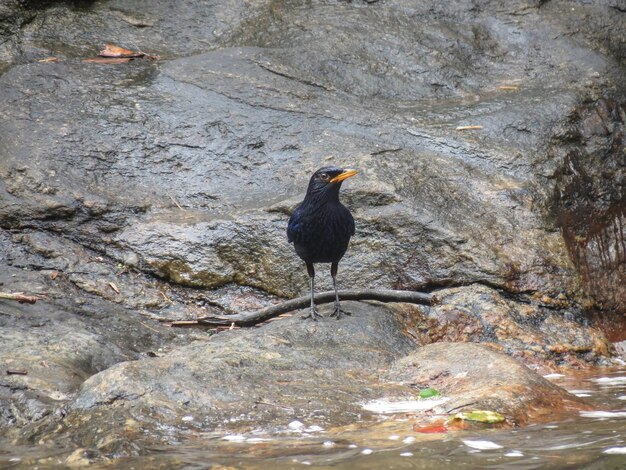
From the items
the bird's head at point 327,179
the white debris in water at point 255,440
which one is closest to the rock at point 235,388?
the white debris in water at point 255,440

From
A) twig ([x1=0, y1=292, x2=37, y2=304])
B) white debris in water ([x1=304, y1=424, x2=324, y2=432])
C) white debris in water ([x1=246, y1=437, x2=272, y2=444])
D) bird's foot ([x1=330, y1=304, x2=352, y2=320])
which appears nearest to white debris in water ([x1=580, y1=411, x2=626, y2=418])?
white debris in water ([x1=304, y1=424, x2=324, y2=432])

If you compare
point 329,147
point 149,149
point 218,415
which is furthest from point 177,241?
point 218,415

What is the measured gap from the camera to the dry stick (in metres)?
7.01

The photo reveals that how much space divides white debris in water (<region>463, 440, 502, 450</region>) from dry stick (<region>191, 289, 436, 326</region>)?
115 inches

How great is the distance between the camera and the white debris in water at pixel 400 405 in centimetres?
482

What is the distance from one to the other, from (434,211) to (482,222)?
0.47 m

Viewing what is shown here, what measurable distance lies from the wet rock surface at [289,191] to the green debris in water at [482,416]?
0.49 meters

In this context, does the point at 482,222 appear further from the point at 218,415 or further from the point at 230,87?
the point at 218,415

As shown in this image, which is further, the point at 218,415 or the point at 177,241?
the point at 177,241

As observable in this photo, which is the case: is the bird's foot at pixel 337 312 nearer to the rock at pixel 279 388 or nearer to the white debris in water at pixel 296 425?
the rock at pixel 279 388

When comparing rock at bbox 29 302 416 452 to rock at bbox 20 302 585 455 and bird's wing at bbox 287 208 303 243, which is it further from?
bird's wing at bbox 287 208 303 243

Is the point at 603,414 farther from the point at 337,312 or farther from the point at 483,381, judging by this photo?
the point at 337,312

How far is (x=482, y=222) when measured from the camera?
771 centimetres

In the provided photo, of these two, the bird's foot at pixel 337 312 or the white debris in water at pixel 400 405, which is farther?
the bird's foot at pixel 337 312
